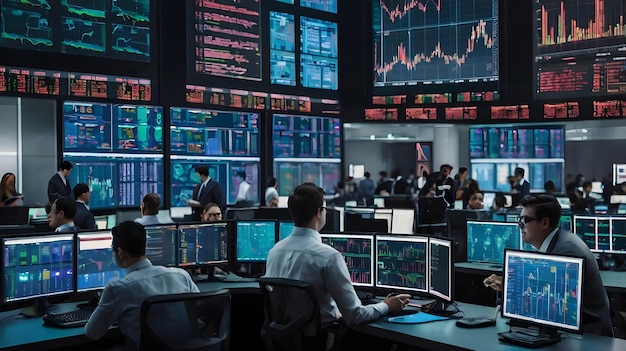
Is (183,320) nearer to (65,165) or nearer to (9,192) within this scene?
(65,165)

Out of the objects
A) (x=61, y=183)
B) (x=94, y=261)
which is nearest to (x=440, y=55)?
(x=61, y=183)

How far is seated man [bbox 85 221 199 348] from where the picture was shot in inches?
139

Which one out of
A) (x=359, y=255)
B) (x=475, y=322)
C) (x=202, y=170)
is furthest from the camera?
(x=202, y=170)

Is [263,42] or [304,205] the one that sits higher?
[263,42]

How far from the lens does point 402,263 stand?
4535 millimetres

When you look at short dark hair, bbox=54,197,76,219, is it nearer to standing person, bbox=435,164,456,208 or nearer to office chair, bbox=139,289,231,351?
office chair, bbox=139,289,231,351

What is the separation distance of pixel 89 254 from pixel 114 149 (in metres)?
4.78

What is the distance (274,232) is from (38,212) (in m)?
3.49

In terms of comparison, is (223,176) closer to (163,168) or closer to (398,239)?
(163,168)

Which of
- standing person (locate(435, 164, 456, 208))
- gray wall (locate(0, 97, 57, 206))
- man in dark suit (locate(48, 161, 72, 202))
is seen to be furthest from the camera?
standing person (locate(435, 164, 456, 208))

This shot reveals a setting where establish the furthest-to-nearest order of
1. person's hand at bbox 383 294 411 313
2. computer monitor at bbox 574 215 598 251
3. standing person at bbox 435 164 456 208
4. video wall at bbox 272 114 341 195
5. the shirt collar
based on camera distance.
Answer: video wall at bbox 272 114 341 195 < standing person at bbox 435 164 456 208 < computer monitor at bbox 574 215 598 251 < person's hand at bbox 383 294 411 313 < the shirt collar

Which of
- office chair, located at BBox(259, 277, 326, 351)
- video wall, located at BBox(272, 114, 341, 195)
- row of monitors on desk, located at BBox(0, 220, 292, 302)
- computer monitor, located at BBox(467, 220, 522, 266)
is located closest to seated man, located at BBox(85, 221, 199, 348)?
office chair, located at BBox(259, 277, 326, 351)

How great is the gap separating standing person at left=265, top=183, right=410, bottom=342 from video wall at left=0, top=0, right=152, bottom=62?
540 cm

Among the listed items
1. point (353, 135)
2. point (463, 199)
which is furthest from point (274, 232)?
point (353, 135)
